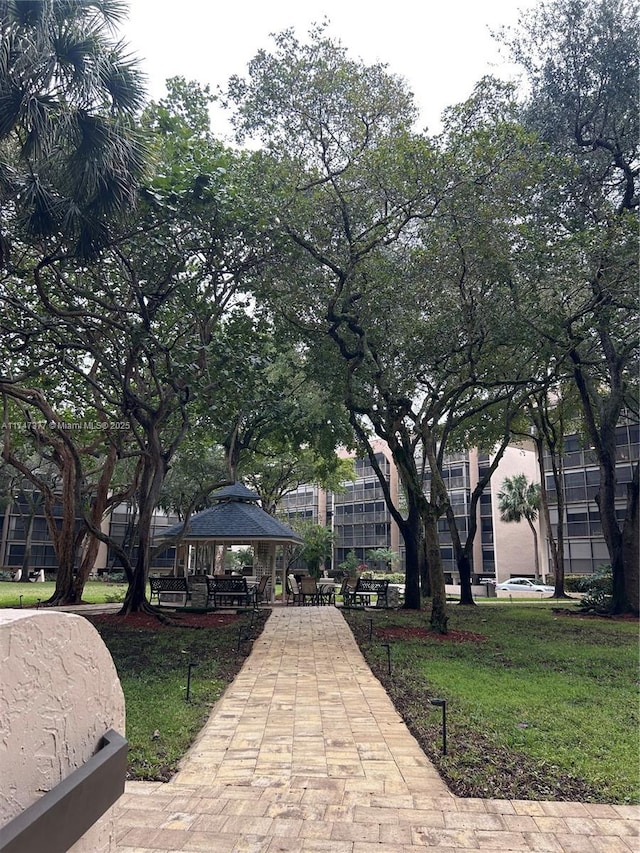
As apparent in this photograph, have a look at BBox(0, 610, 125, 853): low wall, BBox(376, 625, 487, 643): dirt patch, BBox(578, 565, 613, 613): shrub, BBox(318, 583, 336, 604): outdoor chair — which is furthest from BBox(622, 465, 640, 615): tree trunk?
BBox(0, 610, 125, 853): low wall

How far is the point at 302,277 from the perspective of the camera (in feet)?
→ 42.1

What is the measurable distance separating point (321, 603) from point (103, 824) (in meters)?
18.6

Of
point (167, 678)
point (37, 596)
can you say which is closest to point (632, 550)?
point (167, 678)

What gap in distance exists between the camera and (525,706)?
6473 mm

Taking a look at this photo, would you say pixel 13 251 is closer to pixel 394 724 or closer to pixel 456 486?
pixel 394 724

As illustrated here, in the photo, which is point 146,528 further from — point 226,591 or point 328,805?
point 328,805

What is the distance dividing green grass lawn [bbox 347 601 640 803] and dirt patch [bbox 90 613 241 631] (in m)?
3.77

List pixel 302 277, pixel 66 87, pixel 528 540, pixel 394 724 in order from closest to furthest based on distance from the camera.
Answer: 1. pixel 394 724
2. pixel 66 87
3. pixel 302 277
4. pixel 528 540

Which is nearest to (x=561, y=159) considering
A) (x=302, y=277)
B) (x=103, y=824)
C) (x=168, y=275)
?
(x=302, y=277)

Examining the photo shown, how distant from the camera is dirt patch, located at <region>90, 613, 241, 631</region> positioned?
1315 cm

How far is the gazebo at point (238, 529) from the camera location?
59.7ft

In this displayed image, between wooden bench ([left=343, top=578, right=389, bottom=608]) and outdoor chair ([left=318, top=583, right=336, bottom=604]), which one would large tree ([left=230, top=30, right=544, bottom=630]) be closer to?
wooden bench ([left=343, top=578, right=389, bottom=608])

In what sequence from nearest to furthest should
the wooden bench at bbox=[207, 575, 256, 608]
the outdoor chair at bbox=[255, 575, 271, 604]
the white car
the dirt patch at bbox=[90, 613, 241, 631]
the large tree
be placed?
the large tree → the dirt patch at bbox=[90, 613, 241, 631] → the wooden bench at bbox=[207, 575, 256, 608] → the outdoor chair at bbox=[255, 575, 271, 604] → the white car

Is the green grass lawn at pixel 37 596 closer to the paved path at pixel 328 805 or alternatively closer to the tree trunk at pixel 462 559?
the tree trunk at pixel 462 559
